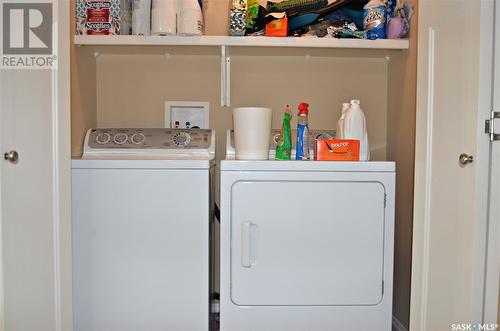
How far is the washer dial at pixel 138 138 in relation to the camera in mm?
2355

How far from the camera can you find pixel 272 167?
1991mm

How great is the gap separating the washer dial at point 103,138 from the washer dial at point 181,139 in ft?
1.13

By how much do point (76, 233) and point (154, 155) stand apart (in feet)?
1.81

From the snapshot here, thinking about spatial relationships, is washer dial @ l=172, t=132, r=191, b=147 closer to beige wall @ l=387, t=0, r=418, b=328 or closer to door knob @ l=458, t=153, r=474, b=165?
beige wall @ l=387, t=0, r=418, b=328

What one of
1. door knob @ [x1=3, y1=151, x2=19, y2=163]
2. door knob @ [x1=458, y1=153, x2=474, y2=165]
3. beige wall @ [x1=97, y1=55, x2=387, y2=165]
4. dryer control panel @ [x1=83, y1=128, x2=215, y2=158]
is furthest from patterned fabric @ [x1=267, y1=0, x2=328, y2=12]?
door knob @ [x1=3, y1=151, x2=19, y2=163]

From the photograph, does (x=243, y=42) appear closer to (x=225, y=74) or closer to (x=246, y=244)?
(x=225, y=74)

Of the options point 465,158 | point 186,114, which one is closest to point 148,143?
point 186,114

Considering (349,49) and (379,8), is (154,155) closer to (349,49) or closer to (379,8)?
(349,49)

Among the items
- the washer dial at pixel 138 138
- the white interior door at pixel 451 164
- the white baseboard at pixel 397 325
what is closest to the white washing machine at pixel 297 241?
the white interior door at pixel 451 164

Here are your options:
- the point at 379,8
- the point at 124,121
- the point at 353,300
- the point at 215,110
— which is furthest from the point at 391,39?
the point at 124,121

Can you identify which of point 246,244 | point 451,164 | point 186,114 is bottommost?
point 246,244

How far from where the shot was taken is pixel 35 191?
5.79 ft

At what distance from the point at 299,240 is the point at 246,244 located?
0.24m

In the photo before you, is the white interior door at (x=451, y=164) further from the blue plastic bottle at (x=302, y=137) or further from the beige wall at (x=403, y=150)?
Answer: the blue plastic bottle at (x=302, y=137)
